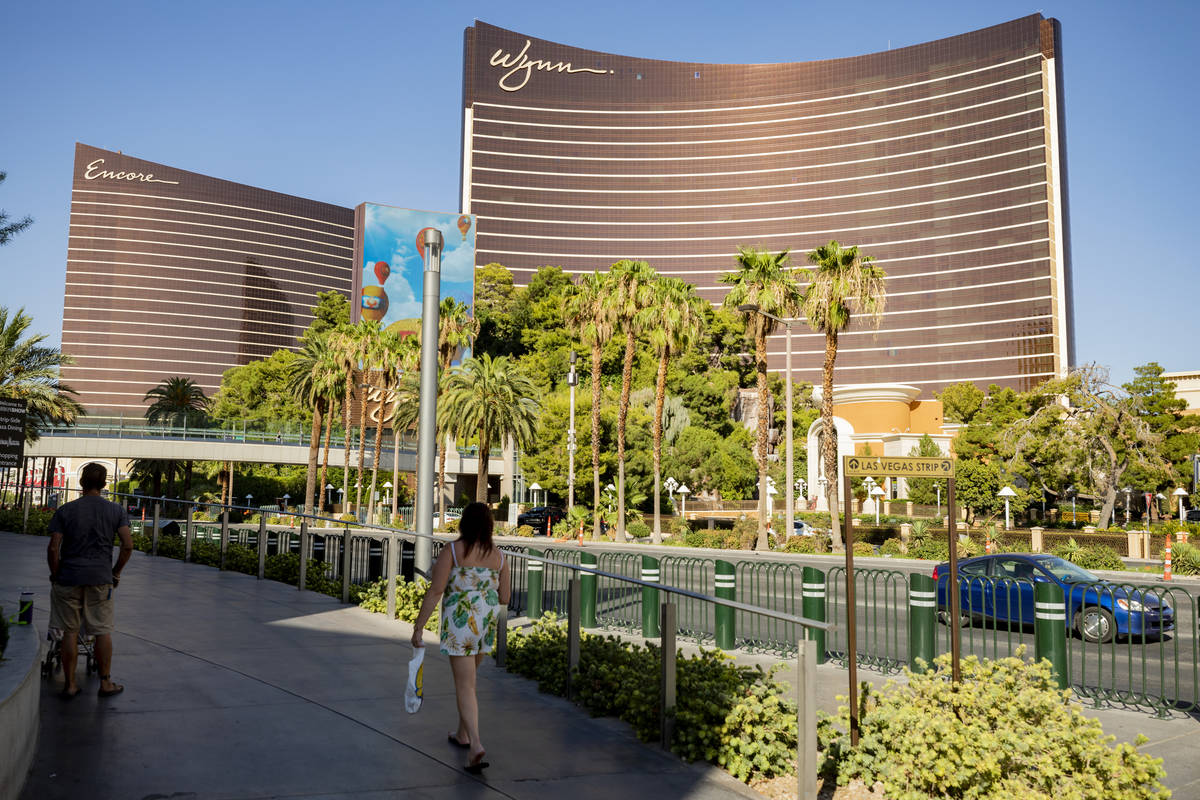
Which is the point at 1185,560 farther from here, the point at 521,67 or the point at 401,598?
the point at 521,67

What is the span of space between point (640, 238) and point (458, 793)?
473 ft

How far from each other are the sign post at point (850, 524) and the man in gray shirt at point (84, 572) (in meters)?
5.59

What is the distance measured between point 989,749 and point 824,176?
144 m

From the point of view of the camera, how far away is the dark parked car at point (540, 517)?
164ft

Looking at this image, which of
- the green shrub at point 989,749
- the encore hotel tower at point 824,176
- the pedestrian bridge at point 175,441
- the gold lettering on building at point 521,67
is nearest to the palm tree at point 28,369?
the pedestrian bridge at point 175,441

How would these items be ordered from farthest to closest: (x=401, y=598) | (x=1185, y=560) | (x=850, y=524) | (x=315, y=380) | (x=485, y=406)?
(x=315, y=380) → (x=485, y=406) → (x=1185, y=560) → (x=401, y=598) → (x=850, y=524)

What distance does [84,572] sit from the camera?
7.12 metres

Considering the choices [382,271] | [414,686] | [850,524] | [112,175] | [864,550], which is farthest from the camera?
[112,175]

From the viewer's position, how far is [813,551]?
35781mm

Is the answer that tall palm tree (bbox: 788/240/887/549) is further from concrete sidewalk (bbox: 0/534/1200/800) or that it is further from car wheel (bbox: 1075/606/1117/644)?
concrete sidewalk (bbox: 0/534/1200/800)

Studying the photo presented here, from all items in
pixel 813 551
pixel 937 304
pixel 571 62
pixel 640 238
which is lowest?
pixel 813 551

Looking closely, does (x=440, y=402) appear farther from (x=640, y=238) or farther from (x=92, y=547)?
(x=640, y=238)

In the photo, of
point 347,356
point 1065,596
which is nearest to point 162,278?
point 347,356

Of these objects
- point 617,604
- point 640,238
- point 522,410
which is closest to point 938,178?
point 640,238
